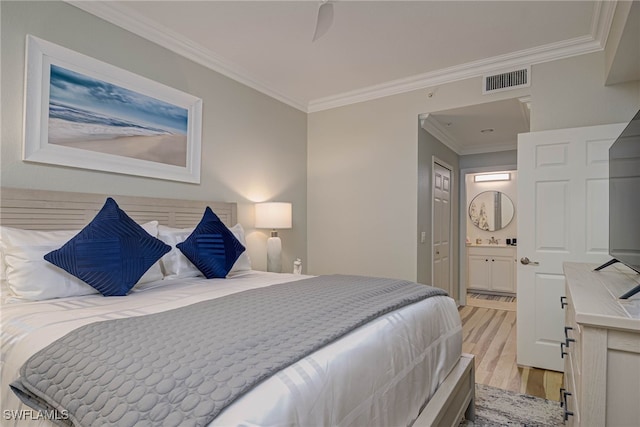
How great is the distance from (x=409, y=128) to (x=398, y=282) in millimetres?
2134

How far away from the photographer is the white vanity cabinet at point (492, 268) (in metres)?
6.08

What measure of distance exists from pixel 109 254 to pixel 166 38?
187 centimetres

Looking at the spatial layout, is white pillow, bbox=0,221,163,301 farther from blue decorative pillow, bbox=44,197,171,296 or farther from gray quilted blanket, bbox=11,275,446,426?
gray quilted blanket, bbox=11,275,446,426

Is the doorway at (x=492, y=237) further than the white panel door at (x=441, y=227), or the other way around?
the doorway at (x=492, y=237)

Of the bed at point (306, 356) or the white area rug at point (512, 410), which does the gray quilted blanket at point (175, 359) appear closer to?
the bed at point (306, 356)

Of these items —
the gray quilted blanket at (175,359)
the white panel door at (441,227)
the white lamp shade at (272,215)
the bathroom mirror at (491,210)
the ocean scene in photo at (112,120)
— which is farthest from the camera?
the bathroom mirror at (491,210)

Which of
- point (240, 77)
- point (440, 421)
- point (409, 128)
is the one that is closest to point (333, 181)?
point (409, 128)

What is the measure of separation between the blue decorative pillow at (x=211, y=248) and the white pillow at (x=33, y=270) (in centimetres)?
67

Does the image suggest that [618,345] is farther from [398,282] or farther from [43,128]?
[43,128]

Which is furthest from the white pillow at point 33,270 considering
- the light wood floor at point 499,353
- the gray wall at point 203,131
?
the light wood floor at point 499,353

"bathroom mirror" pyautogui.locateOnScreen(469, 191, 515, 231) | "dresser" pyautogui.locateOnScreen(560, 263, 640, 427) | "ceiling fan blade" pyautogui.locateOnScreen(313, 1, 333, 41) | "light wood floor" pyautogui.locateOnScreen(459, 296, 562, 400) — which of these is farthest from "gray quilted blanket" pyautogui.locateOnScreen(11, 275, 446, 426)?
"bathroom mirror" pyautogui.locateOnScreen(469, 191, 515, 231)

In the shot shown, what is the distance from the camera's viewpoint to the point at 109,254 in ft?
6.27

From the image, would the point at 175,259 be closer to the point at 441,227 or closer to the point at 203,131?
the point at 203,131

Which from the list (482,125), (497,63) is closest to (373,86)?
(497,63)
